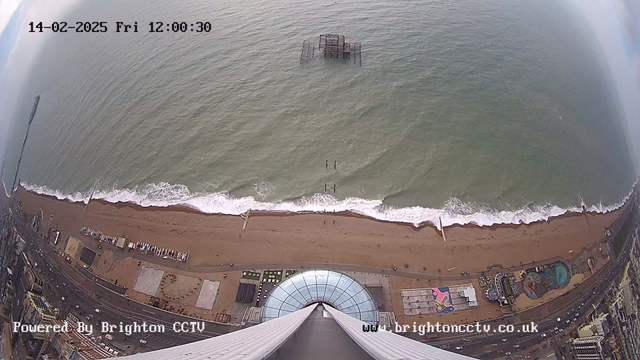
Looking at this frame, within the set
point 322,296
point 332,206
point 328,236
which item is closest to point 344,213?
point 332,206

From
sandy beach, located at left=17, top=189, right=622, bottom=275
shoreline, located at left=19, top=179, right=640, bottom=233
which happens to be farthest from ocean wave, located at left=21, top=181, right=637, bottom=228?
sandy beach, located at left=17, top=189, right=622, bottom=275

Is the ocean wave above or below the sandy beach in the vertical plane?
above

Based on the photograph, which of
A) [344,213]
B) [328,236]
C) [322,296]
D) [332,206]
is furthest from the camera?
[332,206]

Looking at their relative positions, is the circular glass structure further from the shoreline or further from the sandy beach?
the shoreline

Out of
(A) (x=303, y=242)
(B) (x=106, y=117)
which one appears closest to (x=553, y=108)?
(A) (x=303, y=242)

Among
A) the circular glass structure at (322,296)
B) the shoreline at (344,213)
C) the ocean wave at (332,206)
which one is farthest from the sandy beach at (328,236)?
the circular glass structure at (322,296)

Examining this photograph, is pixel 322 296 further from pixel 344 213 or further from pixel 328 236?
pixel 344 213
